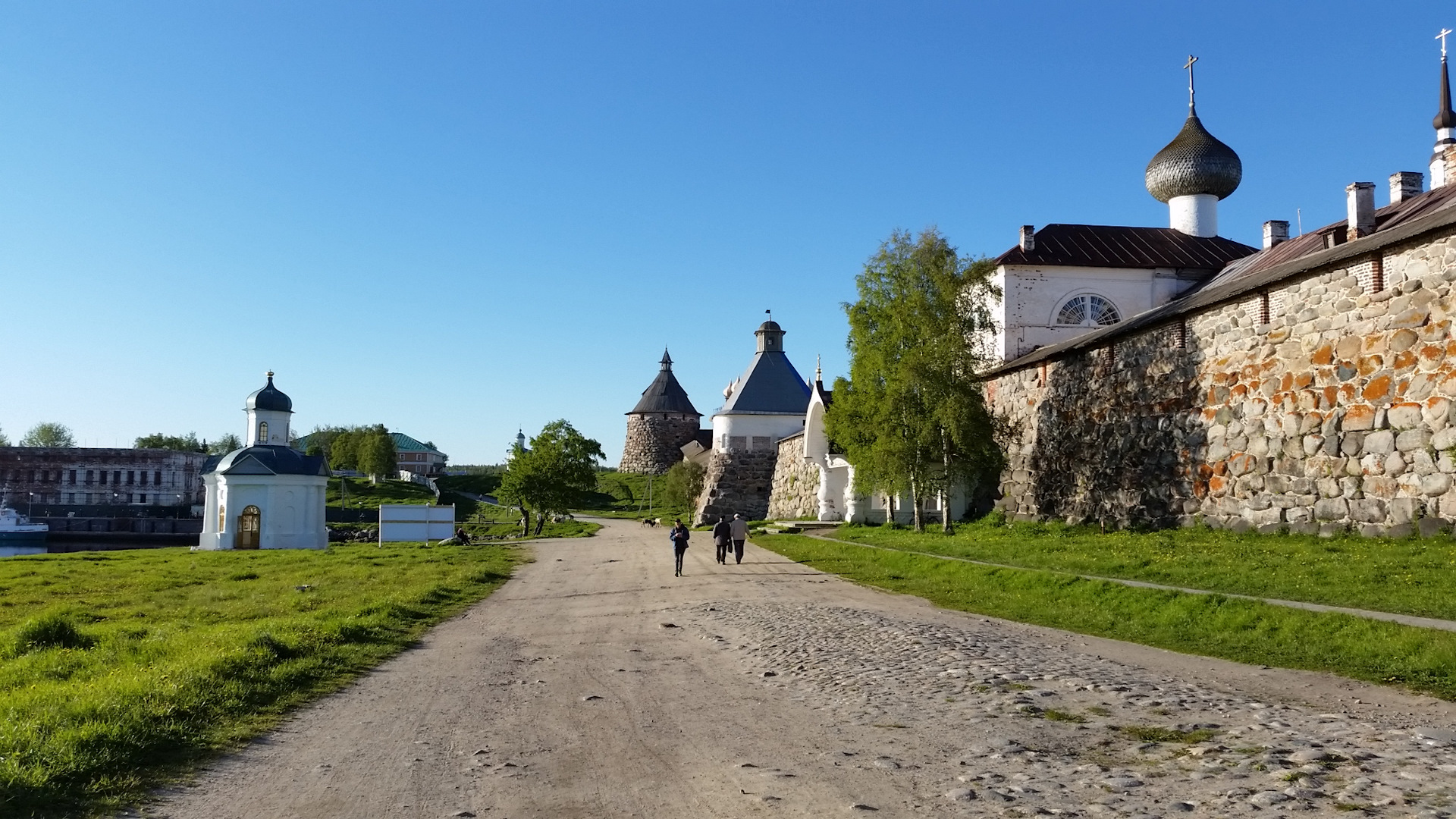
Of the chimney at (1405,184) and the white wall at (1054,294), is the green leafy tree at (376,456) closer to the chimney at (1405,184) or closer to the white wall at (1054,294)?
the white wall at (1054,294)

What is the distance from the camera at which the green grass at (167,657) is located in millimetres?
5691

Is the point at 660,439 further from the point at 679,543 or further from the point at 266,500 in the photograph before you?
the point at 679,543

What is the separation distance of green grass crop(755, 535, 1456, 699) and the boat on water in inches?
2397

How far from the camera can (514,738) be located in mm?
6523

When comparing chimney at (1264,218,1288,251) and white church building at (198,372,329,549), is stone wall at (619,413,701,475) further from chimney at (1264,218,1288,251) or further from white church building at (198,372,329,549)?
chimney at (1264,218,1288,251)

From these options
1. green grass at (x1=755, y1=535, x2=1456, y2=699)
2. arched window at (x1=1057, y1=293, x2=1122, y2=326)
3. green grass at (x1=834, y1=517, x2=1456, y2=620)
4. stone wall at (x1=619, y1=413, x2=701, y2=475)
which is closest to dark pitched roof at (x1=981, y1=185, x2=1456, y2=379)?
arched window at (x1=1057, y1=293, x2=1122, y2=326)

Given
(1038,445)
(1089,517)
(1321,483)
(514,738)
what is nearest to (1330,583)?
(1321,483)

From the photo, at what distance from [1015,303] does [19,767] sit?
31.1m

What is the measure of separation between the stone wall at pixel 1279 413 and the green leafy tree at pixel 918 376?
218 centimetres

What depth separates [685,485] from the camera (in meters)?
59.8

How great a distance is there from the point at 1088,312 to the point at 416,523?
25.5 m

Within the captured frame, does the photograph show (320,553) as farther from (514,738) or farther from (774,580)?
(514,738)

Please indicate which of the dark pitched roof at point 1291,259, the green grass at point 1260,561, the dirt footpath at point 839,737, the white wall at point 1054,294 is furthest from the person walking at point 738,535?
the white wall at point 1054,294

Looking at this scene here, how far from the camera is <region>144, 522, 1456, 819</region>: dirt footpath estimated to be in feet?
16.3
